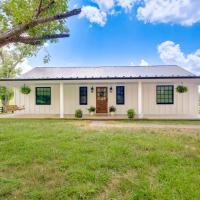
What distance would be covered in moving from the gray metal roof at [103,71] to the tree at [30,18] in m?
9.52

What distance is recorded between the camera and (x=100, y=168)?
15.5ft

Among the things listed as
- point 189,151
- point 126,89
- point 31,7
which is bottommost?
point 189,151

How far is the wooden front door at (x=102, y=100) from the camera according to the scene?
1623 cm

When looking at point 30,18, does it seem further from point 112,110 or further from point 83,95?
point 83,95

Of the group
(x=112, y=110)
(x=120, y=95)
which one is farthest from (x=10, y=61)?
(x=112, y=110)

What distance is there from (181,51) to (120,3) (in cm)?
1096

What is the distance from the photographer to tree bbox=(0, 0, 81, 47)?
314 centimetres

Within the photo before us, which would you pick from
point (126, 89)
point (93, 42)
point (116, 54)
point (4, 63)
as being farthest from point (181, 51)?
point (4, 63)

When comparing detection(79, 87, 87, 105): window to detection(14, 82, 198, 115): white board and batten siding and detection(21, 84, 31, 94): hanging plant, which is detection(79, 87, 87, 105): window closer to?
detection(14, 82, 198, 115): white board and batten siding

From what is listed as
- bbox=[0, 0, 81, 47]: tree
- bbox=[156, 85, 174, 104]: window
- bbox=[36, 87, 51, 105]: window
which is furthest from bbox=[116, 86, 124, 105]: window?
bbox=[0, 0, 81, 47]: tree

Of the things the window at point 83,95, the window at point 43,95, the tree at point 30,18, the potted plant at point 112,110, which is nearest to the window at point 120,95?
the potted plant at point 112,110

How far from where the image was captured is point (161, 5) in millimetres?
15805

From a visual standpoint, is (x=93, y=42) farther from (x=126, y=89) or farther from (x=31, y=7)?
(x=31, y=7)

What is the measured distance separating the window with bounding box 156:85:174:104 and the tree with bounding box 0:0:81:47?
10697 mm
